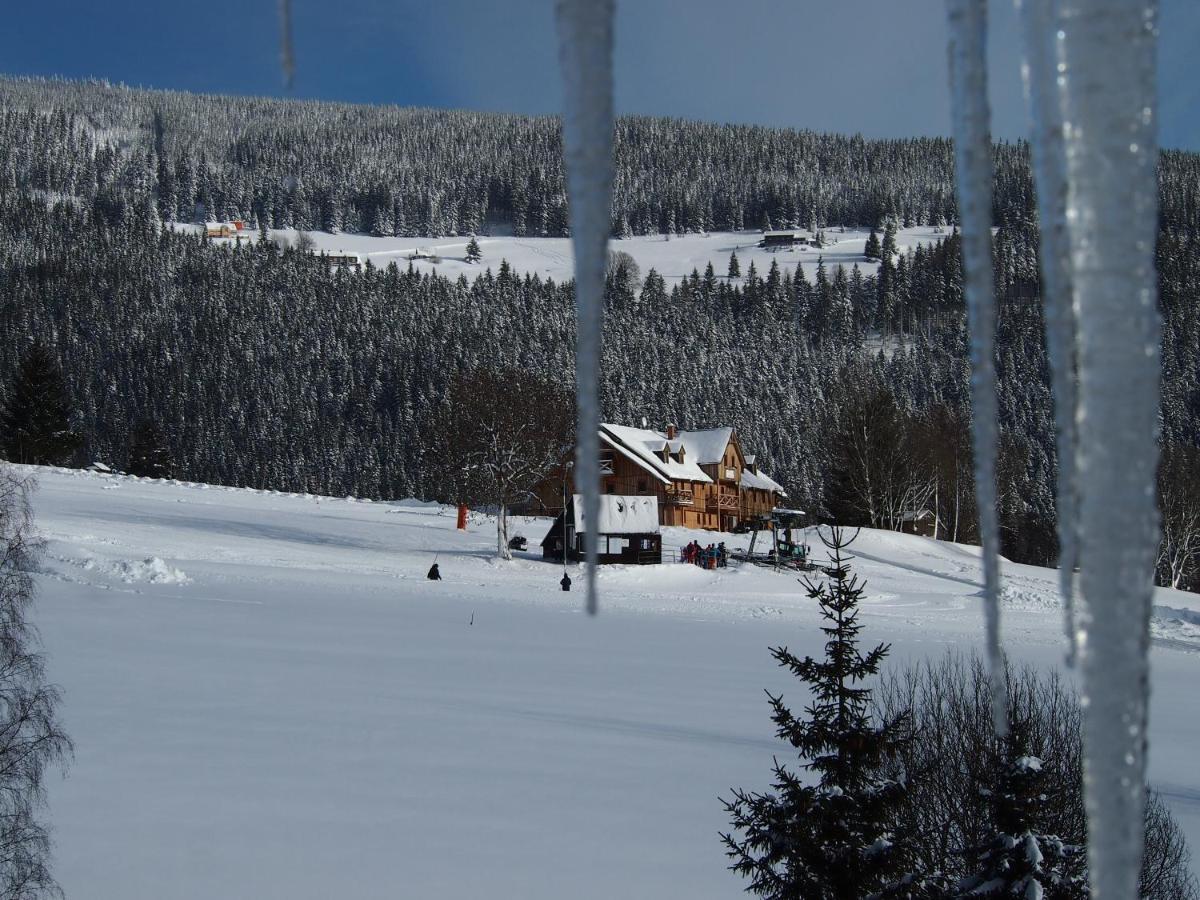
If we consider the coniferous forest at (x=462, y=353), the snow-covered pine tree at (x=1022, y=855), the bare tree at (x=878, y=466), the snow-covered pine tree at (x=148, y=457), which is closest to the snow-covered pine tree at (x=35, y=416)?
the snow-covered pine tree at (x=148, y=457)

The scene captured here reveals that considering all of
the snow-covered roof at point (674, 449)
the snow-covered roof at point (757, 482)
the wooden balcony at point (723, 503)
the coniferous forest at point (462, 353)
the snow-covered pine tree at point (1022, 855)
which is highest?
the coniferous forest at point (462, 353)

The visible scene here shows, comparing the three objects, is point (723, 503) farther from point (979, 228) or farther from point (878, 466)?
point (979, 228)

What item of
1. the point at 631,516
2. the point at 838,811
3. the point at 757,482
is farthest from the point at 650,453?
the point at 838,811

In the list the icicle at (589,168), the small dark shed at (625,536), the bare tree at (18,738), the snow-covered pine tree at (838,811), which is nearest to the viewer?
the icicle at (589,168)

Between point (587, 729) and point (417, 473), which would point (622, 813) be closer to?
point (587, 729)

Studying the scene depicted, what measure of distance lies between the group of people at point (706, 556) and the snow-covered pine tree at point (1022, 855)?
3878 cm

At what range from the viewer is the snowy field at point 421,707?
21.2 meters

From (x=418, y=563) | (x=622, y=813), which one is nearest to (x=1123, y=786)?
(x=622, y=813)

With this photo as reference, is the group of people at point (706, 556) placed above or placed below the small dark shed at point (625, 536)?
below

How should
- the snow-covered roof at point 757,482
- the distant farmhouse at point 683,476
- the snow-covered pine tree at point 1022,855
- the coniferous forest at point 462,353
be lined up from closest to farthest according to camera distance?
the snow-covered pine tree at point 1022,855, the distant farmhouse at point 683,476, the snow-covered roof at point 757,482, the coniferous forest at point 462,353

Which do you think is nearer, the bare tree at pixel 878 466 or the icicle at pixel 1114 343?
the icicle at pixel 1114 343

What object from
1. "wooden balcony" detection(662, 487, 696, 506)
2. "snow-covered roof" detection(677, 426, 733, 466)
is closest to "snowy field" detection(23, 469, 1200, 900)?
"wooden balcony" detection(662, 487, 696, 506)

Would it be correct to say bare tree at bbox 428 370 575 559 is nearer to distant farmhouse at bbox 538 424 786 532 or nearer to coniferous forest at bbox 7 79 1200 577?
distant farmhouse at bbox 538 424 786 532

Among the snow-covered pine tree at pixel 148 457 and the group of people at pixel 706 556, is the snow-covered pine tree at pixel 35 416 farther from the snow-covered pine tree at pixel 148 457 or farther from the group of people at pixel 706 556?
the group of people at pixel 706 556
